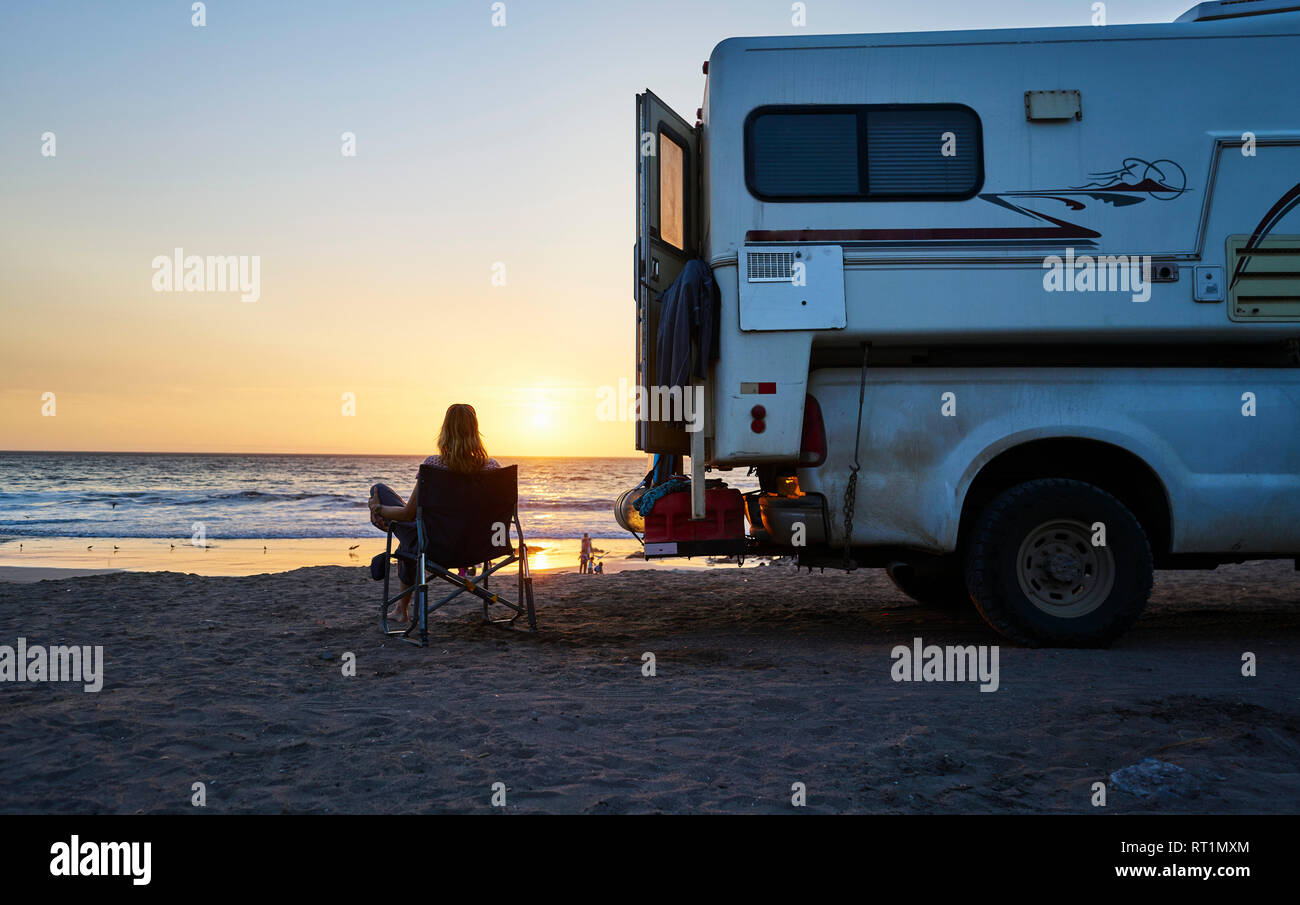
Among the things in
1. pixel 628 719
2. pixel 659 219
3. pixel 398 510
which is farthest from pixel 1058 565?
pixel 398 510

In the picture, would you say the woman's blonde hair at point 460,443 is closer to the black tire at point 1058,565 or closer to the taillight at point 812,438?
the taillight at point 812,438

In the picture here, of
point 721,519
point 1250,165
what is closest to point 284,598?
point 721,519

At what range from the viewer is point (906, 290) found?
16.5 feet

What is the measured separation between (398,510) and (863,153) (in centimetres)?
373

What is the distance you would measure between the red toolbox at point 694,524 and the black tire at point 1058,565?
1438mm

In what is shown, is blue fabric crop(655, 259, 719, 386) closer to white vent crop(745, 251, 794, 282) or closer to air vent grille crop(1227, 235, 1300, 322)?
white vent crop(745, 251, 794, 282)

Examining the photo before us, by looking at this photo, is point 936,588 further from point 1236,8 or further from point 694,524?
Result: point 1236,8

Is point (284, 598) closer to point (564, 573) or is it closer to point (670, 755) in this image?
point (564, 573)

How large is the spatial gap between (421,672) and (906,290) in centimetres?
351

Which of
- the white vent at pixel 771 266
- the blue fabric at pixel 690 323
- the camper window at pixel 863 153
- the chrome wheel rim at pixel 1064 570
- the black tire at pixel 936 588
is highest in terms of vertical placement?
the camper window at pixel 863 153

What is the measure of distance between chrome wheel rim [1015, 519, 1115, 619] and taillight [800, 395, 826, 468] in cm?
130

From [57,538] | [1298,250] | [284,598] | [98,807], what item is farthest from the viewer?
[57,538]

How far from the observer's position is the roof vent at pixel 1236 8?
5.15m

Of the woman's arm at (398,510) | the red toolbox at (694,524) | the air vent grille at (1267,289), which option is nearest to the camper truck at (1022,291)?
the air vent grille at (1267,289)
